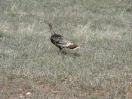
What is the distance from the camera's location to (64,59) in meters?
9.66

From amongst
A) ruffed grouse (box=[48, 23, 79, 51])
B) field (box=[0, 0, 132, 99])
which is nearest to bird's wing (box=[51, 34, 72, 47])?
ruffed grouse (box=[48, 23, 79, 51])

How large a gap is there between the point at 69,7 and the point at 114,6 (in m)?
3.42

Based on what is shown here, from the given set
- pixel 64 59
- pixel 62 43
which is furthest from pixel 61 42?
pixel 64 59

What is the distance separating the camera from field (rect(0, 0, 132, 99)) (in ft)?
23.8

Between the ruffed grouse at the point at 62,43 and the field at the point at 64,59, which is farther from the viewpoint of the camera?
the ruffed grouse at the point at 62,43

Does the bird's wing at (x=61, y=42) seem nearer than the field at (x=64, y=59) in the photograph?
No

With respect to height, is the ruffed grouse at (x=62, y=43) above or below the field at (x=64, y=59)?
above

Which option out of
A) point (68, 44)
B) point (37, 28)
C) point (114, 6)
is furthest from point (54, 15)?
point (68, 44)

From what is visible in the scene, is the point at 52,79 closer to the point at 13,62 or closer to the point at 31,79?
the point at 31,79

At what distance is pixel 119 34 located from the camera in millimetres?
14922

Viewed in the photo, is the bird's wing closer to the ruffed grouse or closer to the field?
the ruffed grouse

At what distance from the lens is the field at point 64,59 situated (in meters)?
7.26

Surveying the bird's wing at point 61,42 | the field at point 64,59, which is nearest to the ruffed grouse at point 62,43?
the bird's wing at point 61,42

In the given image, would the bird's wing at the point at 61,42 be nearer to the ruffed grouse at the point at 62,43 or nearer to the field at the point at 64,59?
the ruffed grouse at the point at 62,43
